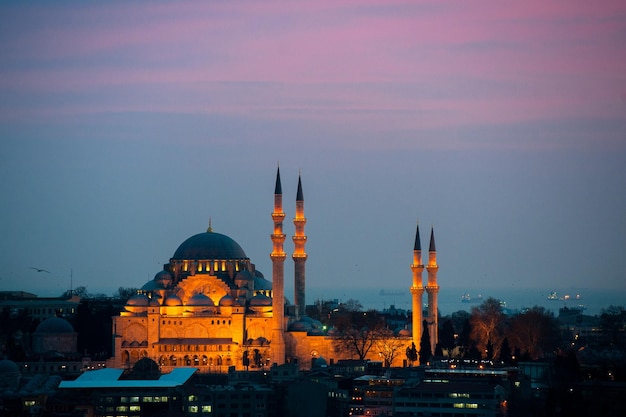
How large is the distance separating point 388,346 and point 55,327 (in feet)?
51.6

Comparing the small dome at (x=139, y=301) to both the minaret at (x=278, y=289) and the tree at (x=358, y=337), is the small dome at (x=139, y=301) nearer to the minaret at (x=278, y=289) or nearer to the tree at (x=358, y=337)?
the minaret at (x=278, y=289)

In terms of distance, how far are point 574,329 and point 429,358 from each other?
4100 cm

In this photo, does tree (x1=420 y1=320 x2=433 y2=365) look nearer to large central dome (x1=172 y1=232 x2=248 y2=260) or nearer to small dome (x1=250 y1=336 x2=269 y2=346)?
small dome (x1=250 y1=336 x2=269 y2=346)

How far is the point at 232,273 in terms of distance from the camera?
87750 mm

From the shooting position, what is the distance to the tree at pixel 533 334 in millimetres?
88938

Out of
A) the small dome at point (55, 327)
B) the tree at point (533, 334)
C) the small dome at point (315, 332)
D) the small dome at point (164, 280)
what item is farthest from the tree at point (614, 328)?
the small dome at point (55, 327)

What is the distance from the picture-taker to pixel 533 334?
297 ft

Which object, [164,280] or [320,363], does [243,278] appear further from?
[320,363]

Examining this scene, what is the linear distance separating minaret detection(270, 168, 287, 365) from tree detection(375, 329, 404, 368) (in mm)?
4561

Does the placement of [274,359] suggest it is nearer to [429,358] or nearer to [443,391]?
[429,358]

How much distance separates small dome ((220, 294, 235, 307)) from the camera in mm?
83250

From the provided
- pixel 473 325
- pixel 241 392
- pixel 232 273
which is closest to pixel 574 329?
pixel 473 325

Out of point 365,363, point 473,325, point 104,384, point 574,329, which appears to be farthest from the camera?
point 574,329

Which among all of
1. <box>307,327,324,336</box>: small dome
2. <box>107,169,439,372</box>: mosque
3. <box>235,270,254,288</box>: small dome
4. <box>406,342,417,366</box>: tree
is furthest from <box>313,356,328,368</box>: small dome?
<box>235,270,254,288</box>: small dome
